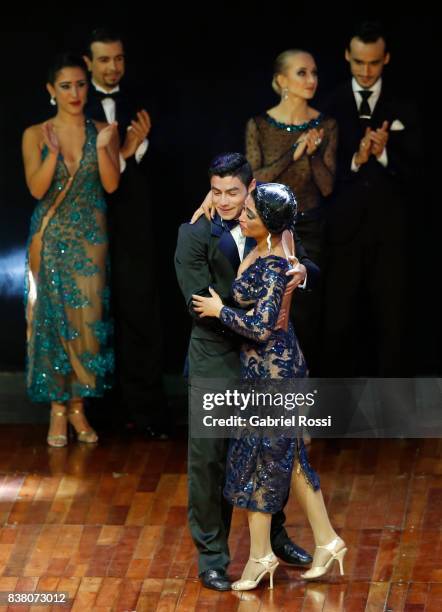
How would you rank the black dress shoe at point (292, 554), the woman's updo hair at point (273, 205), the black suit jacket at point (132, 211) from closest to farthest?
the woman's updo hair at point (273, 205) < the black dress shoe at point (292, 554) < the black suit jacket at point (132, 211)

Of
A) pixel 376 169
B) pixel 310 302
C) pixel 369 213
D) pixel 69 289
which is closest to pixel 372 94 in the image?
pixel 376 169

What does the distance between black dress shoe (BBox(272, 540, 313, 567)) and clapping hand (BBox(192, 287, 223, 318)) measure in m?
1.07

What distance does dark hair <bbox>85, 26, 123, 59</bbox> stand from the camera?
8.30 meters

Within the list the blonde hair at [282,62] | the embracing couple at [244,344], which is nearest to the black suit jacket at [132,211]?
the blonde hair at [282,62]

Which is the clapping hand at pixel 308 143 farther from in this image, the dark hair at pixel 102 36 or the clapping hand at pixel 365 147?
the dark hair at pixel 102 36

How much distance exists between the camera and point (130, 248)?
846 centimetres

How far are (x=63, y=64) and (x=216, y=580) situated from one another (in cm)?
279

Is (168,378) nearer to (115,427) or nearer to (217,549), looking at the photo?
(115,427)

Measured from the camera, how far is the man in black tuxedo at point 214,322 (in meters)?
6.59

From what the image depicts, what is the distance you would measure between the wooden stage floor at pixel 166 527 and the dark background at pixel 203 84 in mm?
973

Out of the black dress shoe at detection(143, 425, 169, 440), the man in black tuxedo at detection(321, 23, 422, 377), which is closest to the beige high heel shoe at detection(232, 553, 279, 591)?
the black dress shoe at detection(143, 425, 169, 440)

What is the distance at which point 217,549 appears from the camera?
6742 millimetres

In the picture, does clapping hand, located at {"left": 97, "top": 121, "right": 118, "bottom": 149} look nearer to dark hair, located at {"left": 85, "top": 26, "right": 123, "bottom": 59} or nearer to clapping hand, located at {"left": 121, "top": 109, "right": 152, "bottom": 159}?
clapping hand, located at {"left": 121, "top": 109, "right": 152, "bottom": 159}

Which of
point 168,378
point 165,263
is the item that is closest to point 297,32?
point 165,263
